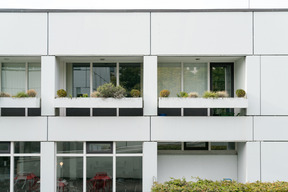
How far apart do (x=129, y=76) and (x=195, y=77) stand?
2.69 meters

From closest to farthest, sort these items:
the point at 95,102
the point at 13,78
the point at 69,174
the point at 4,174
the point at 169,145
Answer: the point at 95,102
the point at 4,174
the point at 69,174
the point at 169,145
the point at 13,78

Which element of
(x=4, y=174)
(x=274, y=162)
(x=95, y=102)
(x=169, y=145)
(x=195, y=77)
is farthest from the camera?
(x=195, y=77)

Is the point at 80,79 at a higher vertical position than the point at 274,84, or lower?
higher

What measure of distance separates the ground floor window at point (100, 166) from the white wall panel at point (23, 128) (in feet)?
2.74

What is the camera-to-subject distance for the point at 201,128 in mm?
9523

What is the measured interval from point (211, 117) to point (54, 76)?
5948 mm

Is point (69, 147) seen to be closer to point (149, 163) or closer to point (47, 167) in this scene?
point (47, 167)

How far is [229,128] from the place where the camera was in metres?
9.52

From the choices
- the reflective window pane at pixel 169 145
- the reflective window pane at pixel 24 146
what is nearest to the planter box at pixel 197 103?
the reflective window pane at pixel 169 145

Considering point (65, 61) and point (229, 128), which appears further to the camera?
point (65, 61)

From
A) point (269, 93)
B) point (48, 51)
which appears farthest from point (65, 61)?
point (269, 93)

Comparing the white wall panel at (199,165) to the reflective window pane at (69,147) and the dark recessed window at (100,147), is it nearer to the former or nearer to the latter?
the dark recessed window at (100,147)

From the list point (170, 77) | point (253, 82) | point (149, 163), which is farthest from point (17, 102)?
point (253, 82)

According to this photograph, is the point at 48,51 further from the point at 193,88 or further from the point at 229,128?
the point at 229,128
